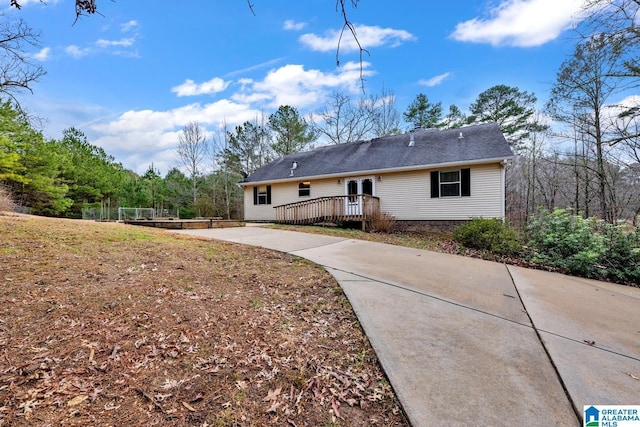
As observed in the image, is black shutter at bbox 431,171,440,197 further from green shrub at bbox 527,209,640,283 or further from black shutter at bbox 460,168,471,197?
green shrub at bbox 527,209,640,283

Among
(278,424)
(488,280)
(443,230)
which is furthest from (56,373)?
(443,230)

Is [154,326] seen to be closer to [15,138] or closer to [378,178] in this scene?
[378,178]

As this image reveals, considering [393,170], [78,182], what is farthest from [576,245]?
[78,182]

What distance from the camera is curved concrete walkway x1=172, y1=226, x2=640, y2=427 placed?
1.96 m

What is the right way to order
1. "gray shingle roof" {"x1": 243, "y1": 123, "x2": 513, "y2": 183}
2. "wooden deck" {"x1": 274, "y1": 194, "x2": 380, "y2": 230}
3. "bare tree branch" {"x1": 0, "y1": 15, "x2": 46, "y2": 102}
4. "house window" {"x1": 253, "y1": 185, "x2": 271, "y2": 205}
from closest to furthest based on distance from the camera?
"bare tree branch" {"x1": 0, "y1": 15, "x2": 46, "y2": 102}
"gray shingle roof" {"x1": 243, "y1": 123, "x2": 513, "y2": 183}
"wooden deck" {"x1": 274, "y1": 194, "x2": 380, "y2": 230}
"house window" {"x1": 253, "y1": 185, "x2": 271, "y2": 205}

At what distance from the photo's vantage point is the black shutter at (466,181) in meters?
11.5

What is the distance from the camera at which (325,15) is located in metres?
2.39

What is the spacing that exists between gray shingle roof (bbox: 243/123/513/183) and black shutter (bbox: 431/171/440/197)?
59 cm

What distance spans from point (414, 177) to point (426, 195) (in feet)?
3.26

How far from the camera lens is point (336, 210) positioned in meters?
12.7

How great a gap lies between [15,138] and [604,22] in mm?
26196

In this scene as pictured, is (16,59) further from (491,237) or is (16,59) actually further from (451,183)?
(451,183)

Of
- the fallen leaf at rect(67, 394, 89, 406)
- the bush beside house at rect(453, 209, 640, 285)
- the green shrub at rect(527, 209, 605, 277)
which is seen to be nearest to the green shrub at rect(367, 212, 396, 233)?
the bush beside house at rect(453, 209, 640, 285)

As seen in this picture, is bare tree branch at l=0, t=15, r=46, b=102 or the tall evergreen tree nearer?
bare tree branch at l=0, t=15, r=46, b=102
